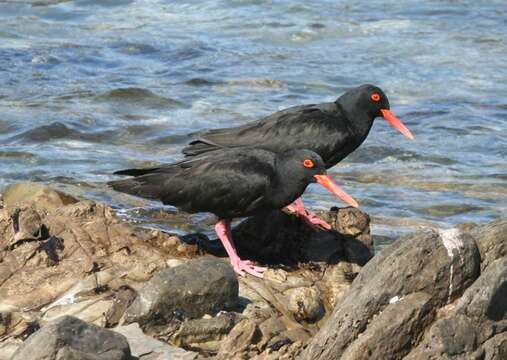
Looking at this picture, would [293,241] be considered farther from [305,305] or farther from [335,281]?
[305,305]

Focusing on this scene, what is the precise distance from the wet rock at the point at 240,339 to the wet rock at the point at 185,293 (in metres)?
0.48

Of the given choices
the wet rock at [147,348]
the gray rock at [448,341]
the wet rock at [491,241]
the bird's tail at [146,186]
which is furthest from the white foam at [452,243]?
the bird's tail at [146,186]

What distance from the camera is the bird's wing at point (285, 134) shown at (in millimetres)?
8898

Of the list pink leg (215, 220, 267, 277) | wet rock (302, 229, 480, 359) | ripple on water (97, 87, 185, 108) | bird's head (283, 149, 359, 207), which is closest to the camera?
wet rock (302, 229, 480, 359)

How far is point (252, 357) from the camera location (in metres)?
5.88

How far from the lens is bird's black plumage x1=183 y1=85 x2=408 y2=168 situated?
8914 millimetres

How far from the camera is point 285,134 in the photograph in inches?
354

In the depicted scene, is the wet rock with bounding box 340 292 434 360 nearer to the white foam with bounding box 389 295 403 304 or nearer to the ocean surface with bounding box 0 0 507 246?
the white foam with bounding box 389 295 403 304

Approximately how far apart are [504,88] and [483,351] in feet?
35.4

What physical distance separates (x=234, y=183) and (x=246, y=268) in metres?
0.59

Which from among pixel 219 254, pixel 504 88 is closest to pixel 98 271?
pixel 219 254

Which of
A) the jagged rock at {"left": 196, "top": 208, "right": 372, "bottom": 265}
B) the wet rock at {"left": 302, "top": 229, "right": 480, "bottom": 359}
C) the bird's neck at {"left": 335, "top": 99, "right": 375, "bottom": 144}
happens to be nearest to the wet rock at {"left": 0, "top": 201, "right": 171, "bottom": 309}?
the jagged rock at {"left": 196, "top": 208, "right": 372, "bottom": 265}

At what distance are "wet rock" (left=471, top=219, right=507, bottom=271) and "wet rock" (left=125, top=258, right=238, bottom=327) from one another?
1.47 metres

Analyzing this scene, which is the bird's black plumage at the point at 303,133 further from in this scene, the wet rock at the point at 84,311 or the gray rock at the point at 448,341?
the gray rock at the point at 448,341
